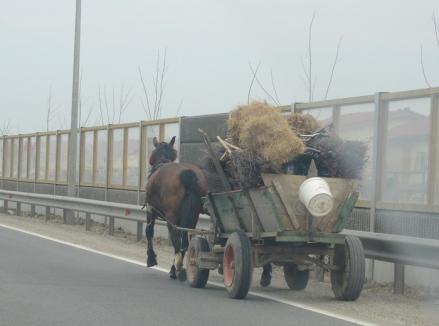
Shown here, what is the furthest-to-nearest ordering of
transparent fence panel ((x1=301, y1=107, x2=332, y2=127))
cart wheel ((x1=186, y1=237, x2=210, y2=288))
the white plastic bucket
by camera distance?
1. transparent fence panel ((x1=301, y1=107, x2=332, y2=127))
2. cart wheel ((x1=186, y1=237, x2=210, y2=288))
3. the white plastic bucket

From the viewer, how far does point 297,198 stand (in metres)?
9.28

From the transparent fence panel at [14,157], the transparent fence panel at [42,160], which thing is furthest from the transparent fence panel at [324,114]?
the transparent fence panel at [14,157]

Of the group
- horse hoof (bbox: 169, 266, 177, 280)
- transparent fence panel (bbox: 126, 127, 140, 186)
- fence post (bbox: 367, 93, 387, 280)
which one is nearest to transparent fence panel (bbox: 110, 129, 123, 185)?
transparent fence panel (bbox: 126, 127, 140, 186)

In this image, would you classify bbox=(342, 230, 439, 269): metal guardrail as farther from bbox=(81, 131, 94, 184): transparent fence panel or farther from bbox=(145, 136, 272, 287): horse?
bbox=(81, 131, 94, 184): transparent fence panel

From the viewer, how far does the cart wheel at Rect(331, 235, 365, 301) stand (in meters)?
9.41

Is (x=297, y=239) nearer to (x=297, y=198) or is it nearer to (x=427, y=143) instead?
(x=297, y=198)

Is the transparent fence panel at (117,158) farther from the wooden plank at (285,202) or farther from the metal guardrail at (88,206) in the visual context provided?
the wooden plank at (285,202)

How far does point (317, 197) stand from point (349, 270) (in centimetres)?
105

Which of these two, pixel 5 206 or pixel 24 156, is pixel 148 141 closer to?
pixel 5 206

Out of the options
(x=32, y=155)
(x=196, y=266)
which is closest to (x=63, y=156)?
(x=32, y=155)

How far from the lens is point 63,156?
83.3 feet

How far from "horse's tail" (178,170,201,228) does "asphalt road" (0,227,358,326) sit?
2.88ft

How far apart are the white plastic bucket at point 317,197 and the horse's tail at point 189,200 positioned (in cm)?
257

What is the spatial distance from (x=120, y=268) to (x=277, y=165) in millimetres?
4346
